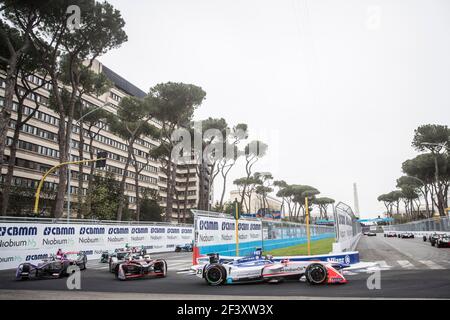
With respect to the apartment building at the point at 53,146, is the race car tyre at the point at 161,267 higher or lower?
lower

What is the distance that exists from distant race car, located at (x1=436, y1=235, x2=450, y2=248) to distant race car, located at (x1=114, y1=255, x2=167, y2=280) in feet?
66.0

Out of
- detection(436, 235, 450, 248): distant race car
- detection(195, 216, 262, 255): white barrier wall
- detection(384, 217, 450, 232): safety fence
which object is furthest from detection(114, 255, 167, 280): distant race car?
detection(384, 217, 450, 232): safety fence

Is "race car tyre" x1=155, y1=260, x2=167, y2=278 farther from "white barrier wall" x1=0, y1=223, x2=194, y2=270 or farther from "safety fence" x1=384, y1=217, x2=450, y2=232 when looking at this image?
"safety fence" x1=384, y1=217, x2=450, y2=232

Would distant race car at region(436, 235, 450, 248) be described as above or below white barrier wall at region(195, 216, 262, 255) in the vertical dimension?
below

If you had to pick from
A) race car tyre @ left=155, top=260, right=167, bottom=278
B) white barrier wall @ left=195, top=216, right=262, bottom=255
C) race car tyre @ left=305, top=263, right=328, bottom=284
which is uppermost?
white barrier wall @ left=195, top=216, right=262, bottom=255

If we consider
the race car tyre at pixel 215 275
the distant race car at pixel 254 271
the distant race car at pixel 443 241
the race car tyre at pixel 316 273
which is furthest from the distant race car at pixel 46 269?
the distant race car at pixel 443 241

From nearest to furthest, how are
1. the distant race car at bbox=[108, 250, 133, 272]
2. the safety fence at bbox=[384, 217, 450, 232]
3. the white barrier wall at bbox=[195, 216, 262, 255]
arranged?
the distant race car at bbox=[108, 250, 133, 272] < the white barrier wall at bbox=[195, 216, 262, 255] < the safety fence at bbox=[384, 217, 450, 232]

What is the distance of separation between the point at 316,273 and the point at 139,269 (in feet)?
18.9

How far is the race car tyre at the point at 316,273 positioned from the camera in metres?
8.40

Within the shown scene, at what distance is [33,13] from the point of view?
73.2 feet

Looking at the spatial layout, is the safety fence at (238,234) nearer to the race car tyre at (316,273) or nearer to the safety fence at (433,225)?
the race car tyre at (316,273)

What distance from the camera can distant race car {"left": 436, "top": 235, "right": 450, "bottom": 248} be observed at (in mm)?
22428

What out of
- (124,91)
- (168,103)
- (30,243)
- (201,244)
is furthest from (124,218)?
(201,244)

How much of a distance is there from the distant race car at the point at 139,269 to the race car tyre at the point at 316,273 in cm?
528
